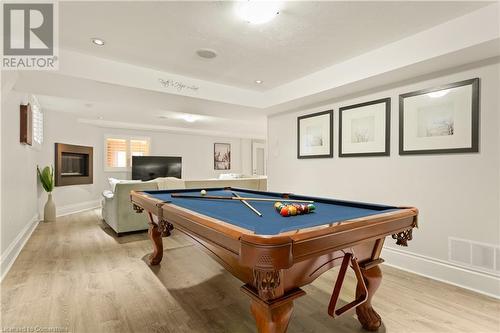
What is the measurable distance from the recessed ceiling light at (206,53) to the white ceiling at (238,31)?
0.07 meters

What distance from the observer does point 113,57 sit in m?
3.03

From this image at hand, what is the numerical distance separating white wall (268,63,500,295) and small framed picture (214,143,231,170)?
6.53 metres

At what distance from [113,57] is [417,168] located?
3663 mm

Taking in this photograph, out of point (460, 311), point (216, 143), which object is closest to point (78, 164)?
point (216, 143)

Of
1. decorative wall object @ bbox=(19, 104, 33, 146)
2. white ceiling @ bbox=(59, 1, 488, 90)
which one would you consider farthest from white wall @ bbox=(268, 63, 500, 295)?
decorative wall object @ bbox=(19, 104, 33, 146)

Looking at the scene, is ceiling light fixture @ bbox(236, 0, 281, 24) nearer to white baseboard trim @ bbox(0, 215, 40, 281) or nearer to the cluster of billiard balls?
the cluster of billiard balls

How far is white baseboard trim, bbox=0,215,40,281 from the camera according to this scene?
105 inches

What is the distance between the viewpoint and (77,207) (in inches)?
251

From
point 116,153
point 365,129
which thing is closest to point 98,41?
point 365,129

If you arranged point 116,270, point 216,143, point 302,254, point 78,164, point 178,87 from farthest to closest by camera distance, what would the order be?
point 216,143, point 78,164, point 178,87, point 116,270, point 302,254

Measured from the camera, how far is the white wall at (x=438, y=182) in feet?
7.74

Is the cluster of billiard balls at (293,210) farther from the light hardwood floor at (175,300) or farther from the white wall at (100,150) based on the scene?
the white wall at (100,150)

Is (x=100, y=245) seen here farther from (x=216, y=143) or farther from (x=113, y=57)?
(x=216, y=143)

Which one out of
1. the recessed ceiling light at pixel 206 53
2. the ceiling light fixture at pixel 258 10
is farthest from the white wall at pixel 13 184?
the ceiling light fixture at pixel 258 10
